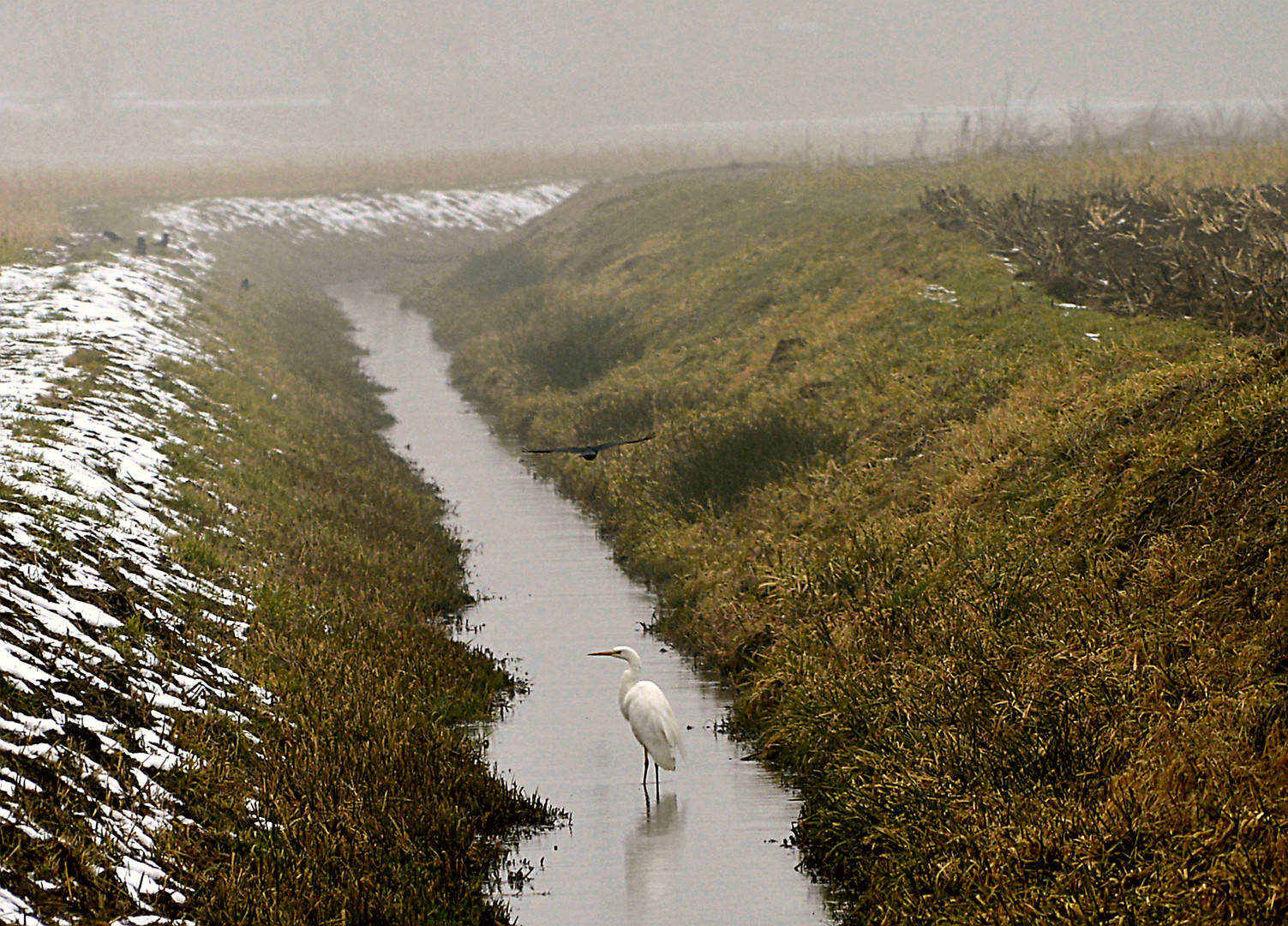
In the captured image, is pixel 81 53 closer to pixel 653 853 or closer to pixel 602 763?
pixel 602 763

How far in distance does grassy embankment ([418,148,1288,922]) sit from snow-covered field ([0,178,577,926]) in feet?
14.7

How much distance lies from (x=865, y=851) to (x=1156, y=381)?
7.60m

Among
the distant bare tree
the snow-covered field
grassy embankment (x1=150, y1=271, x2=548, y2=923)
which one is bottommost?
grassy embankment (x1=150, y1=271, x2=548, y2=923)

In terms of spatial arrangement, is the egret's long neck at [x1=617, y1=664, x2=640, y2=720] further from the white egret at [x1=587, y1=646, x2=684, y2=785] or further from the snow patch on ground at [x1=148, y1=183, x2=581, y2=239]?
the snow patch on ground at [x1=148, y1=183, x2=581, y2=239]

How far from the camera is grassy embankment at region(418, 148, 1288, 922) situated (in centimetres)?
877

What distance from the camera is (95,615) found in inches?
461

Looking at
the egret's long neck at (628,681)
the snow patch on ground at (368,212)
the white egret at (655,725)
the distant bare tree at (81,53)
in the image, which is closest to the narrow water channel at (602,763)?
the white egret at (655,725)

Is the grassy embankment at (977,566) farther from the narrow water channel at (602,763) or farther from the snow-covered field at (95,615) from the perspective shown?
the snow-covered field at (95,615)

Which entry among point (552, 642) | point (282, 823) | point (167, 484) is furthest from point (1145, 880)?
point (167, 484)

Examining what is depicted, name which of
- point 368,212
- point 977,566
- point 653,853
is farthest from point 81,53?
point 653,853

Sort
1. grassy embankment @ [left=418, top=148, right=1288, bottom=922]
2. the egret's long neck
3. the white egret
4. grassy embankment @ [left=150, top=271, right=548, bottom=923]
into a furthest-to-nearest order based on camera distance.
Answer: the egret's long neck < the white egret < grassy embankment @ [left=150, top=271, right=548, bottom=923] < grassy embankment @ [left=418, top=148, right=1288, bottom=922]

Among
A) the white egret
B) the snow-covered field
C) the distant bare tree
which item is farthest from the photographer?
the distant bare tree

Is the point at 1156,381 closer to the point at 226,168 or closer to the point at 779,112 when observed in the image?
the point at 226,168

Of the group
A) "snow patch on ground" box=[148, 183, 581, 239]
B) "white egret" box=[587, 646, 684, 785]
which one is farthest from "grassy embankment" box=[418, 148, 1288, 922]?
"snow patch on ground" box=[148, 183, 581, 239]
